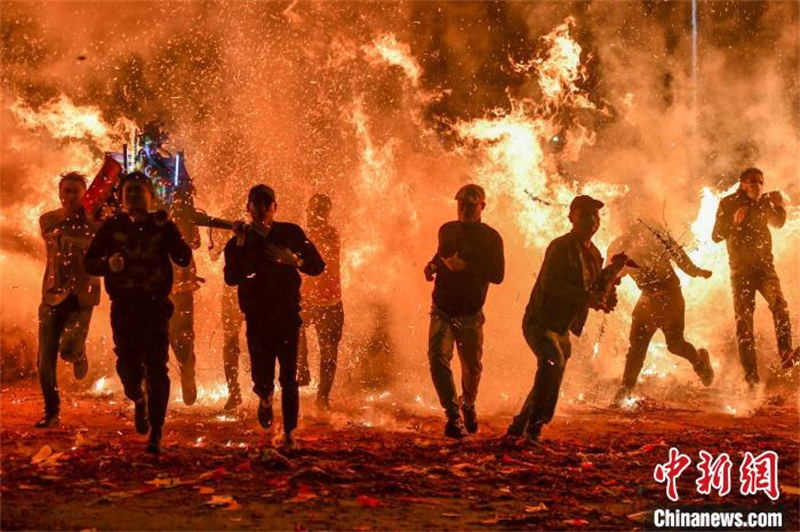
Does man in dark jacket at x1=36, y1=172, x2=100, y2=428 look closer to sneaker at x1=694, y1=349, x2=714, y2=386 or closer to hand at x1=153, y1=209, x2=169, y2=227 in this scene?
hand at x1=153, y1=209, x2=169, y2=227

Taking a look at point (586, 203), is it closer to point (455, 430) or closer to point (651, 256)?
point (455, 430)

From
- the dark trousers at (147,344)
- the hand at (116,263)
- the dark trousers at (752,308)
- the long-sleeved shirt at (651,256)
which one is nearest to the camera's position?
the hand at (116,263)

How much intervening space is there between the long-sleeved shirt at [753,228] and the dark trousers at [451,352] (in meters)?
3.89

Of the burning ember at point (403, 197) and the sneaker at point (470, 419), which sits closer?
the burning ember at point (403, 197)

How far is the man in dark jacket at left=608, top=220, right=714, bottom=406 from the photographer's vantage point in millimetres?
9094

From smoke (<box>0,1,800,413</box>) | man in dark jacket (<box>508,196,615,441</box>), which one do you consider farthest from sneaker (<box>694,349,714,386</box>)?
man in dark jacket (<box>508,196,615,441</box>)

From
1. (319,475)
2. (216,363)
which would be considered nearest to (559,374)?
(319,475)

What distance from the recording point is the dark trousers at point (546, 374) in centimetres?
661

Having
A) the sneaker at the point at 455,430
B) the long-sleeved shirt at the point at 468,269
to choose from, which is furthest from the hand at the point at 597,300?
the sneaker at the point at 455,430

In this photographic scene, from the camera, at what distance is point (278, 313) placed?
20.3 feet

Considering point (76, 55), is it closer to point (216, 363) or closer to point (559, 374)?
point (216, 363)

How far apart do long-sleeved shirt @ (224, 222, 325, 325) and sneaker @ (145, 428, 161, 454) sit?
1041mm

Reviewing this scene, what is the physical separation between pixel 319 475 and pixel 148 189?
2.39m

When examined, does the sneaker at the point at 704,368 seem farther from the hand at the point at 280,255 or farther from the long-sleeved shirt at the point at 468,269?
the hand at the point at 280,255
